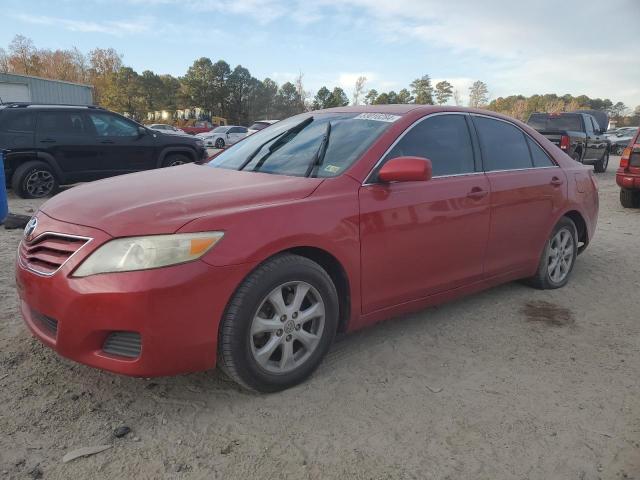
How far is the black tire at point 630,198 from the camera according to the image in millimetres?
9297

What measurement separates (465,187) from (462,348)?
44.0 inches

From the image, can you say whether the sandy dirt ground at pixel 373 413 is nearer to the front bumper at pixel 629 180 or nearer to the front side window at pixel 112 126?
the front bumper at pixel 629 180

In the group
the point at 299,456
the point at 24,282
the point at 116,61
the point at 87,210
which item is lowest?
the point at 299,456

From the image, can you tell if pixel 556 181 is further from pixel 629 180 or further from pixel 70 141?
pixel 70 141

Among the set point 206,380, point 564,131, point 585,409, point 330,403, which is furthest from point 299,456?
point 564,131

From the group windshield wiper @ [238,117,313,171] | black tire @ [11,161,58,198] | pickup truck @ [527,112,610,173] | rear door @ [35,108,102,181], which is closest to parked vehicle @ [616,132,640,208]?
pickup truck @ [527,112,610,173]

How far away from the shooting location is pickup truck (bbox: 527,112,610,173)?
13820 mm

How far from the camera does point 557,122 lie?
14852mm

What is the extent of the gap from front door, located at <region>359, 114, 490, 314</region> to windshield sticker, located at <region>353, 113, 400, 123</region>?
0.14 m

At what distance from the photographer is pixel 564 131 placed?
13.9 m

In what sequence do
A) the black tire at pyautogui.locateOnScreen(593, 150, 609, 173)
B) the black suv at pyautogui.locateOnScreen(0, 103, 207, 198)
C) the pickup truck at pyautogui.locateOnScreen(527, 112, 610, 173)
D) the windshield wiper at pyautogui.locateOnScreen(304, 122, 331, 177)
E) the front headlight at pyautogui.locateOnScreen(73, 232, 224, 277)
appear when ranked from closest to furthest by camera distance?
the front headlight at pyautogui.locateOnScreen(73, 232, 224, 277), the windshield wiper at pyautogui.locateOnScreen(304, 122, 331, 177), the black suv at pyautogui.locateOnScreen(0, 103, 207, 198), the pickup truck at pyautogui.locateOnScreen(527, 112, 610, 173), the black tire at pyautogui.locateOnScreen(593, 150, 609, 173)

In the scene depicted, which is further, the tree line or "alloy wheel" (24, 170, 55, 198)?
the tree line

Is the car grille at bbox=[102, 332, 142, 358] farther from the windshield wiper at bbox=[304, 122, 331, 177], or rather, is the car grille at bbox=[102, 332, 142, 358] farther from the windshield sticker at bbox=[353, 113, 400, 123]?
the windshield sticker at bbox=[353, 113, 400, 123]

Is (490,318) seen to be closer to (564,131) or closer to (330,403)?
(330,403)
